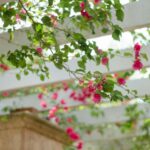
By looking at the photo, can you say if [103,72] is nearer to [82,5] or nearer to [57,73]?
[57,73]

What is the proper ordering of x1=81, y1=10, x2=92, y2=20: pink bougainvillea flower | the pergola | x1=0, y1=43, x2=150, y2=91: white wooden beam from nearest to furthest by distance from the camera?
x1=81, y1=10, x2=92, y2=20: pink bougainvillea flower < the pergola < x1=0, y1=43, x2=150, y2=91: white wooden beam

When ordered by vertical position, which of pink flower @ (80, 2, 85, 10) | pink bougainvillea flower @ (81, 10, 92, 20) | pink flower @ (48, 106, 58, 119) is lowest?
pink flower @ (48, 106, 58, 119)

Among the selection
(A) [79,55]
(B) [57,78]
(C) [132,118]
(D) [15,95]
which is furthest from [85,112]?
(A) [79,55]

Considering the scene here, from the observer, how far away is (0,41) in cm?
371

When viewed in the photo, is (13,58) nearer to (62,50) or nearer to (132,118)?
(62,50)

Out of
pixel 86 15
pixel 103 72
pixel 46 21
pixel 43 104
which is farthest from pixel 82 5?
pixel 43 104

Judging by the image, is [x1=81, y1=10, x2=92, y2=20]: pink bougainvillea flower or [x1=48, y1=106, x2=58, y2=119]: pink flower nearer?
[x1=81, y1=10, x2=92, y2=20]: pink bougainvillea flower

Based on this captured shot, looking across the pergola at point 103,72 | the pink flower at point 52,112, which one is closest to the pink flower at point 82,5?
the pergola at point 103,72

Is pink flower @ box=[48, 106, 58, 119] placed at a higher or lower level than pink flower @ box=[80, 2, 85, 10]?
lower

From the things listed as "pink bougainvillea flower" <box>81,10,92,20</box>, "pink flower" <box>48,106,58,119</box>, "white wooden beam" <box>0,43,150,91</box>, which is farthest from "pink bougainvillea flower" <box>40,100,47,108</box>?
"pink bougainvillea flower" <box>81,10,92,20</box>

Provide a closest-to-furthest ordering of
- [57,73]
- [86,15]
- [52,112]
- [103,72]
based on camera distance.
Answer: [86,15]
[103,72]
[57,73]
[52,112]

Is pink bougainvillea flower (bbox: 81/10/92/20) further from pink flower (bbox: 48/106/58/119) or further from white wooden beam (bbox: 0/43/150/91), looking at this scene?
pink flower (bbox: 48/106/58/119)

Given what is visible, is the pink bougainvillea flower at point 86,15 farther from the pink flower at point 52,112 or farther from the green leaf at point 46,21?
the pink flower at point 52,112

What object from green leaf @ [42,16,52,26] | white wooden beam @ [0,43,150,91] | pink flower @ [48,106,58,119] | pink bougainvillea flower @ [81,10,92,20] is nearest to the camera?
green leaf @ [42,16,52,26]
